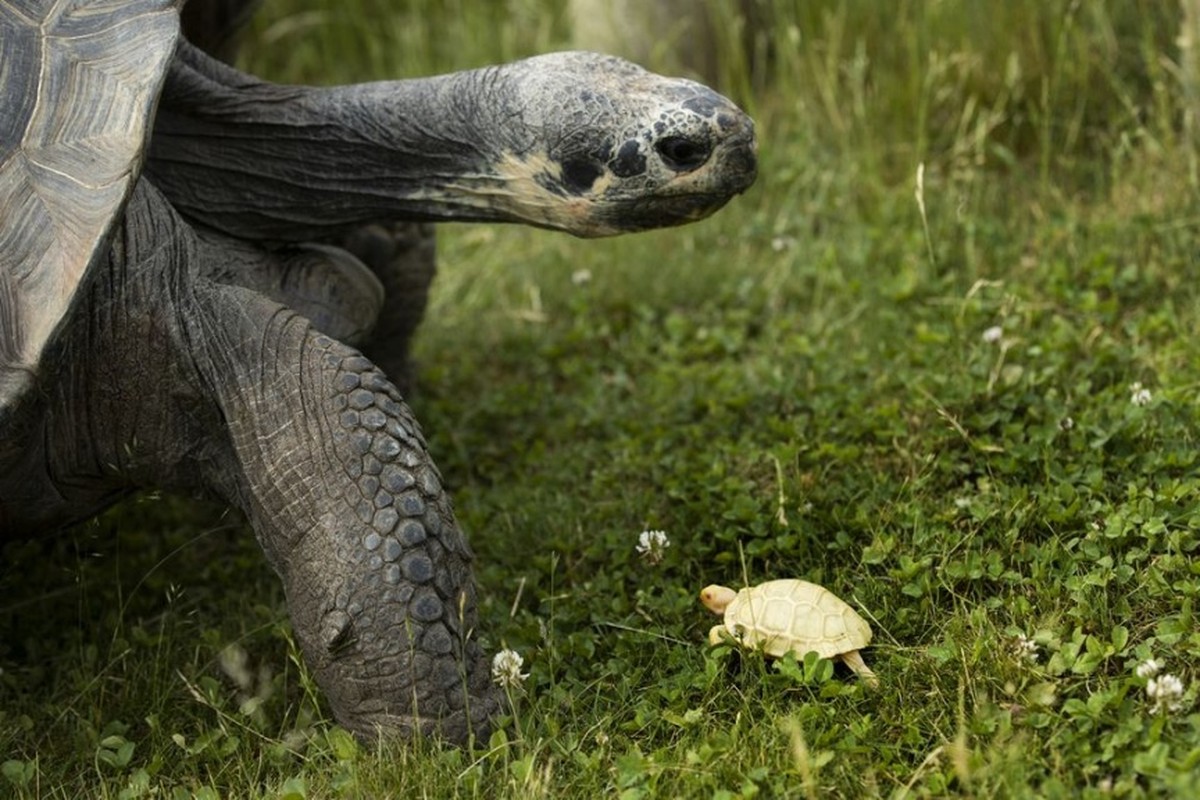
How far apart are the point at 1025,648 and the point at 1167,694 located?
0.28m

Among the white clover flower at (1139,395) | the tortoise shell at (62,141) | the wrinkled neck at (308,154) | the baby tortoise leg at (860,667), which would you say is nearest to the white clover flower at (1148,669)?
the baby tortoise leg at (860,667)

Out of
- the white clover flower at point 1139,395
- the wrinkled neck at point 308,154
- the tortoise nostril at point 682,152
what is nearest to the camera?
the tortoise nostril at point 682,152

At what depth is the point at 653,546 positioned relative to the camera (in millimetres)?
3232

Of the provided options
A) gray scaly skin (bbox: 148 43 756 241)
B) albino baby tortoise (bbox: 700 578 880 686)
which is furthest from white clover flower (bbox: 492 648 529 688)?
gray scaly skin (bbox: 148 43 756 241)

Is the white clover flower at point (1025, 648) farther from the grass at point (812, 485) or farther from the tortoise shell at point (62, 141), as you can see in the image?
the tortoise shell at point (62, 141)

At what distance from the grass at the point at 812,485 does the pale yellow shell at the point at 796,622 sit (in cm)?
6

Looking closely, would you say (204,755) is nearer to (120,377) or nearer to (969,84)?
(120,377)

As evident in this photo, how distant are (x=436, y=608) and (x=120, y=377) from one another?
800 millimetres

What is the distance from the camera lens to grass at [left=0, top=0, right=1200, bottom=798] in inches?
102

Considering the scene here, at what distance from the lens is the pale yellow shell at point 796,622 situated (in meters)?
2.72

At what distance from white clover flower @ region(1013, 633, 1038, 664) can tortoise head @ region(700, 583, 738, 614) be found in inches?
21.8

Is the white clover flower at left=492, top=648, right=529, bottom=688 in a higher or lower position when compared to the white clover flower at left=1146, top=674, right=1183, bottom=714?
lower

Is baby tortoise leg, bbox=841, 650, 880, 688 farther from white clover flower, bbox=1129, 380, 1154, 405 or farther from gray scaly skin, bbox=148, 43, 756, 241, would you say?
white clover flower, bbox=1129, 380, 1154, 405

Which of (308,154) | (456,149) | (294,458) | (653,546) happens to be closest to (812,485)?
(653,546)
